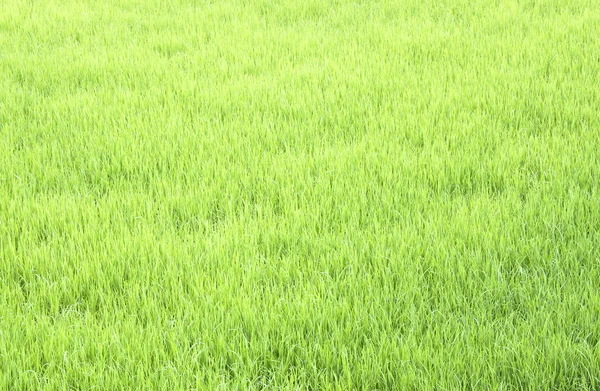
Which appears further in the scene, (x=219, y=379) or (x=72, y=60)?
(x=72, y=60)

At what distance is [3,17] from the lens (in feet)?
20.0

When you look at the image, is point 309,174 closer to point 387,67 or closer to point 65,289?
point 65,289

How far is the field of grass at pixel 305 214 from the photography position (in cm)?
183

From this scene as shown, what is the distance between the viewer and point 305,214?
266 cm

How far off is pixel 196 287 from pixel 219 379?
0.48 meters

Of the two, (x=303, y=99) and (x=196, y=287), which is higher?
(x=303, y=99)

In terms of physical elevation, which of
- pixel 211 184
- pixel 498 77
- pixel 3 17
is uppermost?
pixel 3 17

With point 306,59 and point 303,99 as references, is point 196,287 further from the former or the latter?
point 306,59

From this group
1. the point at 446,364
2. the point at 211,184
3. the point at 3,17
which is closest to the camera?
the point at 446,364

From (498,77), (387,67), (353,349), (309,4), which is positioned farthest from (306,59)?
(353,349)

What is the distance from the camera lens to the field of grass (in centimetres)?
183

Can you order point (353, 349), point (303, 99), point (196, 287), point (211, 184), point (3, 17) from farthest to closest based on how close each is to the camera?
point (3, 17), point (303, 99), point (211, 184), point (196, 287), point (353, 349)

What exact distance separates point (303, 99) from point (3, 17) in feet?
12.7

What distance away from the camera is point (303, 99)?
3959 mm
